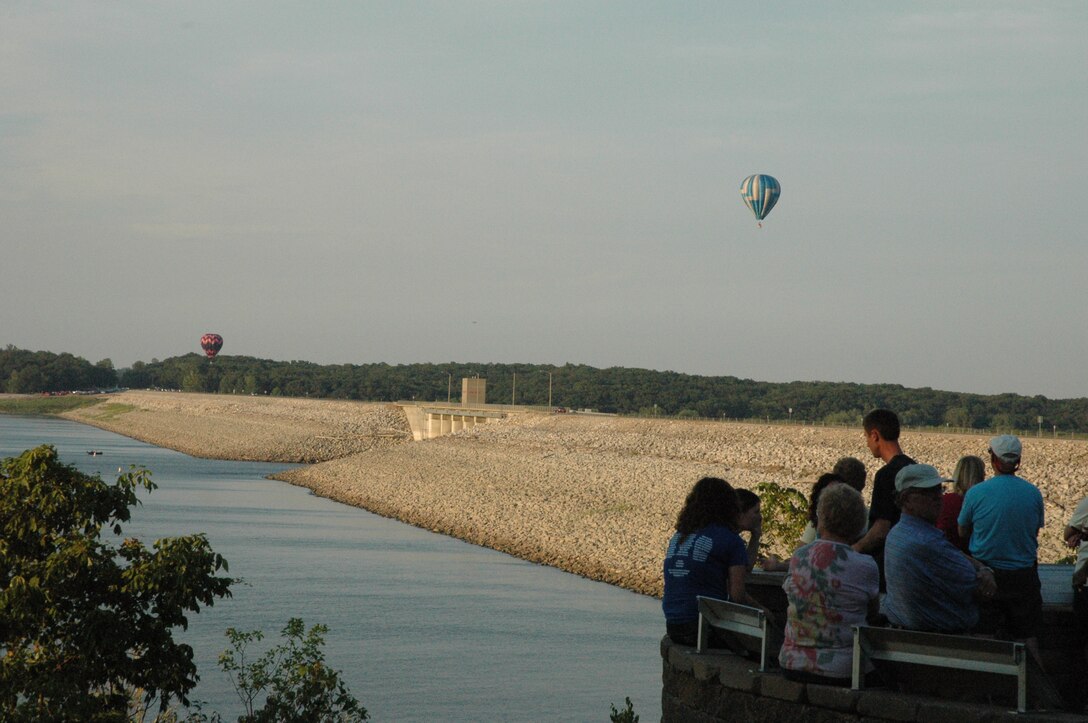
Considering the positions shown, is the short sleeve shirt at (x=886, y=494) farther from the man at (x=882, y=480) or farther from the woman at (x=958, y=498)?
the woman at (x=958, y=498)

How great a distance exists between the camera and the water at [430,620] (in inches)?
617

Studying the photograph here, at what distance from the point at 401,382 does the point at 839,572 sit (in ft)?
545

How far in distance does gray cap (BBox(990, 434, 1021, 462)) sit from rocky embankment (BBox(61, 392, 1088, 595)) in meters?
16.4

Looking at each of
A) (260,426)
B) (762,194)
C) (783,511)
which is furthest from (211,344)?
(783,511)

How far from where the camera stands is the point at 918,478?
5.51 m

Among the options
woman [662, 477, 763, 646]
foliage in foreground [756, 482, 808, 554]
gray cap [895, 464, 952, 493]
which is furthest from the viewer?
foliage in foreground [756, 482, 808, 554]

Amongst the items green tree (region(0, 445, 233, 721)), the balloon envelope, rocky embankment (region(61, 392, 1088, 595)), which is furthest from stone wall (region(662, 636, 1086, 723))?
the balloon envelope

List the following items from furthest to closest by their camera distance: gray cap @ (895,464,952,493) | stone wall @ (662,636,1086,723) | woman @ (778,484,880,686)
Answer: gray cap @ (895,464,952,493)
woman @ (778,484,880,686)
stone wall @ (662,636,1086,723)

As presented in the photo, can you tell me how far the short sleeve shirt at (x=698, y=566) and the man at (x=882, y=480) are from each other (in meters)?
0.73

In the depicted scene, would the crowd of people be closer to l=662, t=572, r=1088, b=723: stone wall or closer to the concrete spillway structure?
l=662, t=572, r=1088, b=723: stone wall

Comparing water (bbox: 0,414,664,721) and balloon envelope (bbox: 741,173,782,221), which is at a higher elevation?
balloon envelope (bbox: 741,173,782,221)

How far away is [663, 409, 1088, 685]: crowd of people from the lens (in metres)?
5.35

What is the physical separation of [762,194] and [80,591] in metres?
41.3

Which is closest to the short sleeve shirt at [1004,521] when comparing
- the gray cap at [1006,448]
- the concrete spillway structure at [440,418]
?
the gray cap at [1006,448]
